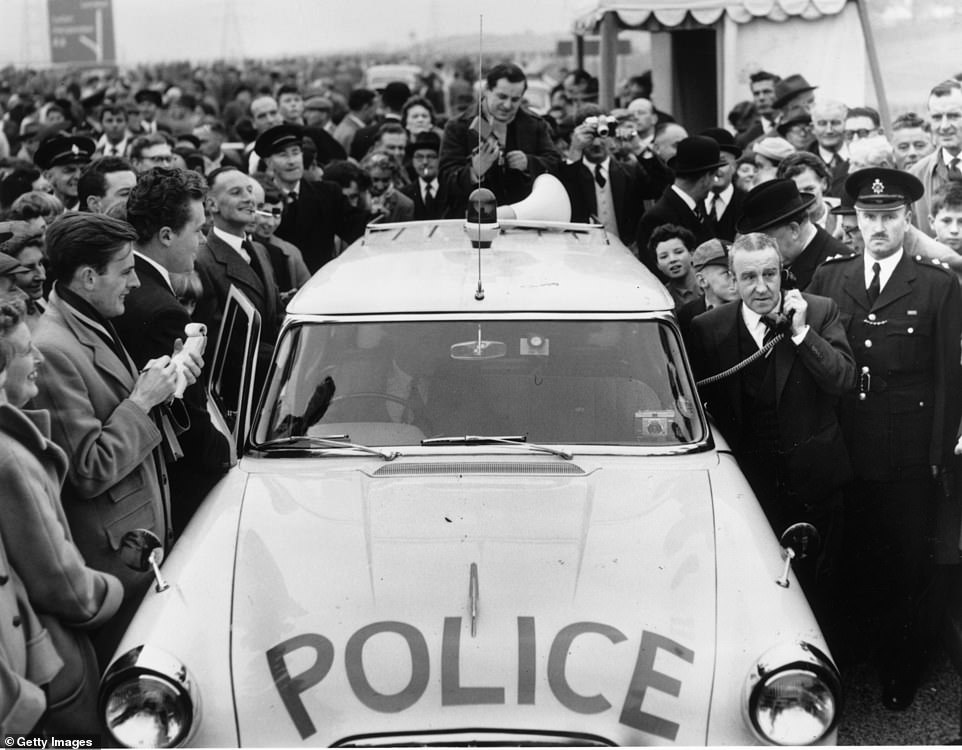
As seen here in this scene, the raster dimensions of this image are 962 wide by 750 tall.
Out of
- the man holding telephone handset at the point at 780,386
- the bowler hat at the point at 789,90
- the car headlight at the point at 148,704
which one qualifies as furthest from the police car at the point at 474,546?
the bowler hat at the point at 789,90

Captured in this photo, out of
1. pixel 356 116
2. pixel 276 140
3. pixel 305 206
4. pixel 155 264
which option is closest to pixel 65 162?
pixel 276 140

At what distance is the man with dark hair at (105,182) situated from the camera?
653 cm

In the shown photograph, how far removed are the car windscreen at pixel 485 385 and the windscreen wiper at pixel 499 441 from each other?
4cm

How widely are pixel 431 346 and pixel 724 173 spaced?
414 cm

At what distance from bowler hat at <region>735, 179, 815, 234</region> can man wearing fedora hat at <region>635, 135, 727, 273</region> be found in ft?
6.12

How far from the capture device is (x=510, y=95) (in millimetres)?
→ 8461

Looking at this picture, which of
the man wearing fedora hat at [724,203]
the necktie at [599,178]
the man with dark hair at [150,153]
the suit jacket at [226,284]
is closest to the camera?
the suit jacket at [226,284]

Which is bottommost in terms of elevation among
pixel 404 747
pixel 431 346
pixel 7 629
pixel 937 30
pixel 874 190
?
pixel 404 747

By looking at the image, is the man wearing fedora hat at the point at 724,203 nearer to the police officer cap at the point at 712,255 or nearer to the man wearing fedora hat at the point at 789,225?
the man wearing fedora hat at the point at 789,225

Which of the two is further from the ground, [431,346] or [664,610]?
[431,346]

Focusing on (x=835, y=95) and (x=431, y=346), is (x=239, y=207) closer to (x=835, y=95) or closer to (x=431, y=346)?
(x=431, y=346)

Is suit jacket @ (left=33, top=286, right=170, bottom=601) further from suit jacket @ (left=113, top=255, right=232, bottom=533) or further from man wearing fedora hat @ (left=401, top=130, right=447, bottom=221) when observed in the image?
man wearing fedora hat @ (left=401, top=130, right=447, bottom=221)

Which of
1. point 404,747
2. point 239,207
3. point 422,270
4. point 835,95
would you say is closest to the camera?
point 404,747

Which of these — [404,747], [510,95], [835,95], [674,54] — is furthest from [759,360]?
[674,54]
